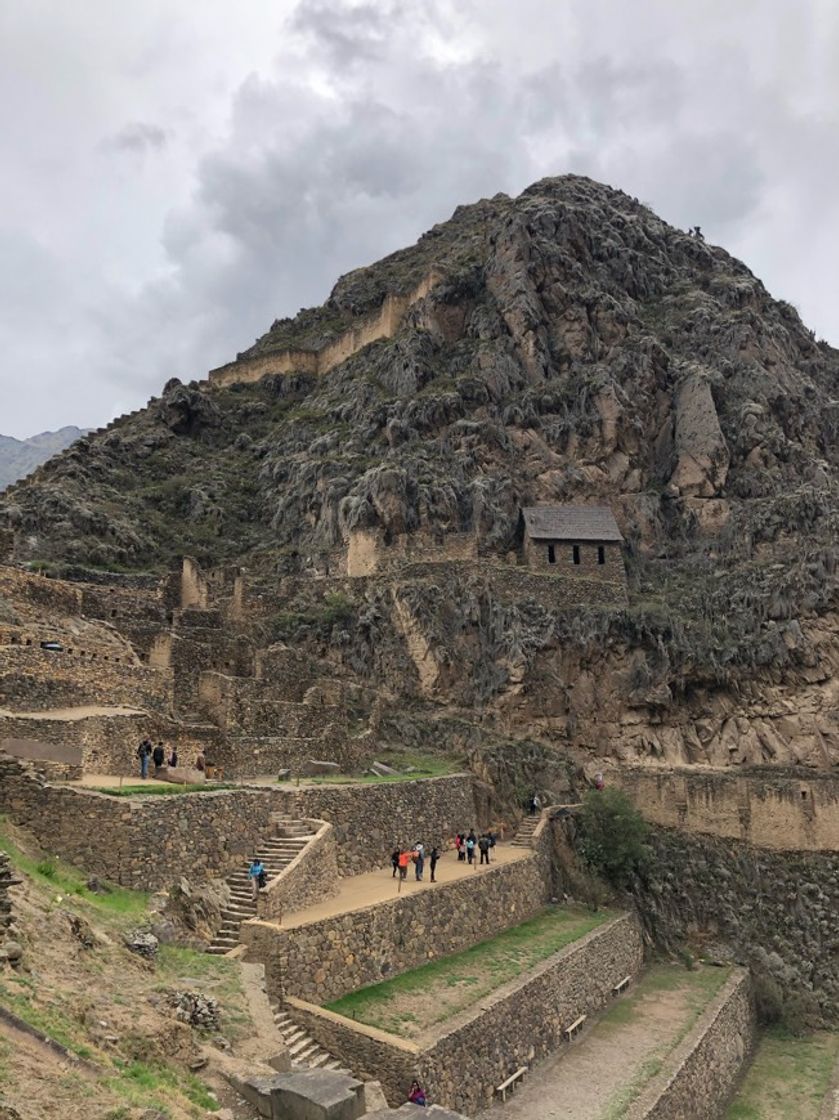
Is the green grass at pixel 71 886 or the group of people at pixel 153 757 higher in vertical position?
the group of people at pixel 153 757

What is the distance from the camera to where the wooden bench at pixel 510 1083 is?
53.2 ft

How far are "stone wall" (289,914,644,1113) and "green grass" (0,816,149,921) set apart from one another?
301cm

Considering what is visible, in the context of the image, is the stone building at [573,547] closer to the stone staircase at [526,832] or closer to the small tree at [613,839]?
the small tree at [613,839]

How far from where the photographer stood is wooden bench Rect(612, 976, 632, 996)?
73.8 feet

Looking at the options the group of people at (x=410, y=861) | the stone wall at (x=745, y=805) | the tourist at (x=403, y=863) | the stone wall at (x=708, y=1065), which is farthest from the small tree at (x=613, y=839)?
the tourist at (x=403, y=863)

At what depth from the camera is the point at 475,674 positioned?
32562 mm

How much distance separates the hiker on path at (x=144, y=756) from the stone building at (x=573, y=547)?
21.1 metres

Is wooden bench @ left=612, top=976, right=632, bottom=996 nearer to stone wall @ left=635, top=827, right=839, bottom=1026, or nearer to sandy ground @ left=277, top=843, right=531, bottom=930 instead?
stone wall @ left=635, top=827, right=839, bottom=1026

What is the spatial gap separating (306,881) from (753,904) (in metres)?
16.9

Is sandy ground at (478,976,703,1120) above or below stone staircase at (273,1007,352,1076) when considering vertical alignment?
below

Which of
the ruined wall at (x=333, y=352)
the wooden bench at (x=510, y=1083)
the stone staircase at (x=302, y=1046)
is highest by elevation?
the ruined wall at (x=333, y=352)

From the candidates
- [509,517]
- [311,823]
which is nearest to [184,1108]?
[311,823]

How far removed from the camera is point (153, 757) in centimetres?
1936

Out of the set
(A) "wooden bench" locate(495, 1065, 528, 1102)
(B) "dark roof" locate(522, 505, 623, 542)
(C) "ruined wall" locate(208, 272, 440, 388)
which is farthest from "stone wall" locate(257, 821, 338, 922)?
(C) "ruined wall" locate(208, 272, 440, 388)
